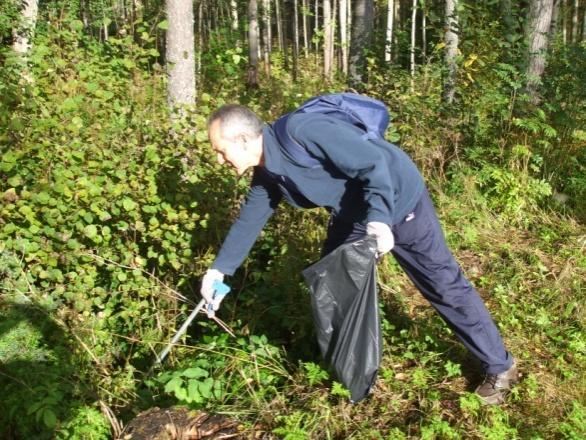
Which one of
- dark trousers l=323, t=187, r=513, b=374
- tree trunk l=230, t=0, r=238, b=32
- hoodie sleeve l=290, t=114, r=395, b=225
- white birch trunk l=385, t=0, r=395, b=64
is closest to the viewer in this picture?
hoodie sleeve l=290, t=114, r=395, b=225

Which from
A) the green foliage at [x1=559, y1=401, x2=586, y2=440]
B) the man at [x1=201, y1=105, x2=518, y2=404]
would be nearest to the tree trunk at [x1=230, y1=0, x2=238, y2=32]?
the man at [x1=201, y1=105, x2=518, y2=404]

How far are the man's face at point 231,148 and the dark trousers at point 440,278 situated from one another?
2.16 feet

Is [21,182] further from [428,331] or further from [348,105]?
[428,331]

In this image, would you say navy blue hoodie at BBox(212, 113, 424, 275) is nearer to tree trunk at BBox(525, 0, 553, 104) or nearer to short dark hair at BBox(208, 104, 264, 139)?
short dark hair at BBox(208, 104, 264, 139)

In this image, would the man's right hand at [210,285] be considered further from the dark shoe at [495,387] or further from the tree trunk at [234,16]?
the tree trunk at [234,16]

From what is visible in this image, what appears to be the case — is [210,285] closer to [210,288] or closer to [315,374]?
[210,288]

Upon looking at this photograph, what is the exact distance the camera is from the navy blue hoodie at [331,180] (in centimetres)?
231

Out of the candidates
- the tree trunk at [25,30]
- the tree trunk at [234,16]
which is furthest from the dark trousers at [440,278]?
the tree trunk at [234,16]

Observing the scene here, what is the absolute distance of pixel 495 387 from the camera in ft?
9.52

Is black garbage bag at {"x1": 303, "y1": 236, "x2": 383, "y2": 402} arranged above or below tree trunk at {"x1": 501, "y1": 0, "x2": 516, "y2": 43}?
below

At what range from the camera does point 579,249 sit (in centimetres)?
443

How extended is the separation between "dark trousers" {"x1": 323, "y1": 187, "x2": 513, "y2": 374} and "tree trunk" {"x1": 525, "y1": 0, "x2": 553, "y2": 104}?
11.6ft

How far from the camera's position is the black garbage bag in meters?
2.46

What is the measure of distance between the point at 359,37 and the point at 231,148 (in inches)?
229
